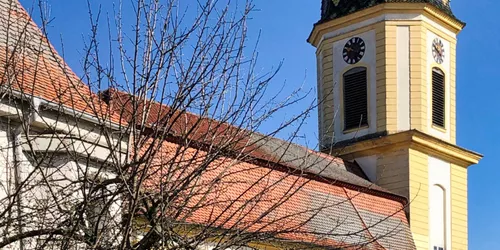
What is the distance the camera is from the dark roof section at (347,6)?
26422mm

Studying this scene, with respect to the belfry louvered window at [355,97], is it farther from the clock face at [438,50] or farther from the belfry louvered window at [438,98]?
the clock face at [438,50]

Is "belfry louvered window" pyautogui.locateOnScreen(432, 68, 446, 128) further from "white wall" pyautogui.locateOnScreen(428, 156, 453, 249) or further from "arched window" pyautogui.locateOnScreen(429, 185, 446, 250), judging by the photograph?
"arched window" pyautogui.locateOnScreen(429, 185, 446, 250)

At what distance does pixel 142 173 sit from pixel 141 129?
627 mm

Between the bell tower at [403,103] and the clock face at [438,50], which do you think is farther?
the clock face at [438,50]

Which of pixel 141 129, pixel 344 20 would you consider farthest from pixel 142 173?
pixel 344 20

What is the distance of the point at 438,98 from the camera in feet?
88.3

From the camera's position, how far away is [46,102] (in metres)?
11.2

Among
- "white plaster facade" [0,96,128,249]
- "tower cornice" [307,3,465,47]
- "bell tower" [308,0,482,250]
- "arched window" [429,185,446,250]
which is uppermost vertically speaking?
"tower cornice" [307,3,465,47]

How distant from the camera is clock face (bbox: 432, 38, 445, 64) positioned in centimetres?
2691

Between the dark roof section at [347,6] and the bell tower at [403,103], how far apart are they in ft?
0.11

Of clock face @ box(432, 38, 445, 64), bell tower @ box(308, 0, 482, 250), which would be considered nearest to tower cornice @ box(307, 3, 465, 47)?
bell tower @ box(308, 0, 482, 250)

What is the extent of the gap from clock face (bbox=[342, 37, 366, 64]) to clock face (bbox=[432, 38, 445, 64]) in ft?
6.35

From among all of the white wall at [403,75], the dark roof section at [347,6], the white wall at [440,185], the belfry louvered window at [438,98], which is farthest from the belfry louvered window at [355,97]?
the white wall at [440,185]

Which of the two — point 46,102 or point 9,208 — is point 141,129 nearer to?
point 9,208
